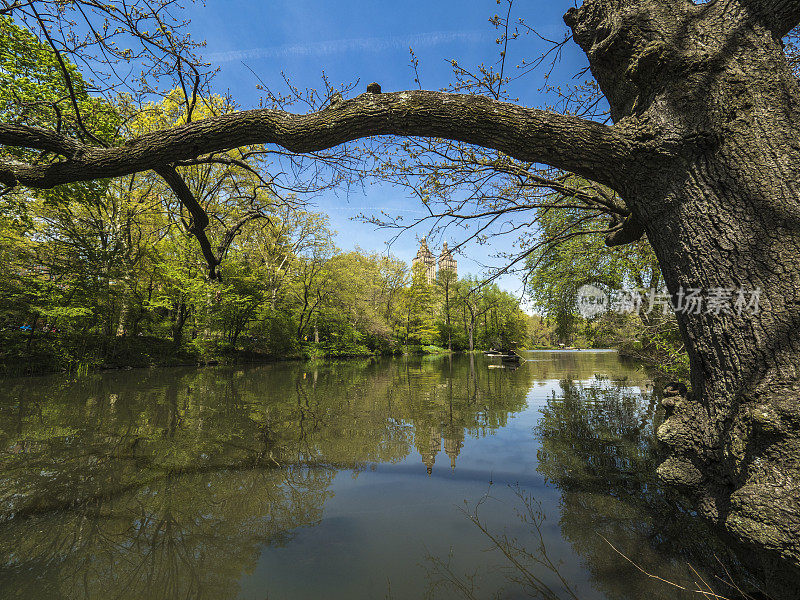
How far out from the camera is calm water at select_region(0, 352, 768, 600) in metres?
1.93

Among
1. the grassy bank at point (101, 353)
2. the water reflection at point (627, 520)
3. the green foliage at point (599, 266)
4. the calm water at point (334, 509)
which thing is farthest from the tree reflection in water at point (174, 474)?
the grassy bank at point (101, 353)

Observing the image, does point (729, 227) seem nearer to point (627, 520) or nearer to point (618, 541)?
point (618, 541)

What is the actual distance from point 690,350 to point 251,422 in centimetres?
553

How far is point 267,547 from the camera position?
2215 mm

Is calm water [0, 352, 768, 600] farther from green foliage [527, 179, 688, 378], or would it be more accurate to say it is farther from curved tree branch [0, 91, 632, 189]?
curved tree branch [0, 91, 632, 189]

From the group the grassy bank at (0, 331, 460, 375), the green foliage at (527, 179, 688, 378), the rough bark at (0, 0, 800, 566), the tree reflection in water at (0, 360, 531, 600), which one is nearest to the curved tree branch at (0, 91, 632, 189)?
the rough bark at (0, 0, 800, 566)

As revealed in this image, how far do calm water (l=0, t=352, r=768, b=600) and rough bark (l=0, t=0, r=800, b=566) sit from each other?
92 cm

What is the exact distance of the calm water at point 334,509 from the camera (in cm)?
193

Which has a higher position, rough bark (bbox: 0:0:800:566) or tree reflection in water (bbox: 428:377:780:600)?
rough bark (bbox: 0:0:800:566)

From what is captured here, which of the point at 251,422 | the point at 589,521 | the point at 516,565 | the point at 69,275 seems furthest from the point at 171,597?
the point at 69,275

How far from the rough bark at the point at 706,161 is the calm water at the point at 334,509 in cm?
92

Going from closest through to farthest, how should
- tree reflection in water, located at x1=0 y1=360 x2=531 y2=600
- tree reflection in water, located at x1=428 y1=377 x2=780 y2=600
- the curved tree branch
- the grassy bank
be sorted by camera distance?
tree reflection in water, located at x1=428 y1=377 x2=780 y2=600 < tree reflection in water, located at x1=0 y1=360 x2=531 y2=600 < the curved tree branch < the grassy bank

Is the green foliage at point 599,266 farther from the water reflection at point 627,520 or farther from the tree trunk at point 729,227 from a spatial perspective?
the tree trunk at point 729,227

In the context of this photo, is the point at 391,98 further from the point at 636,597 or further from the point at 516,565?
the point at 636,597
